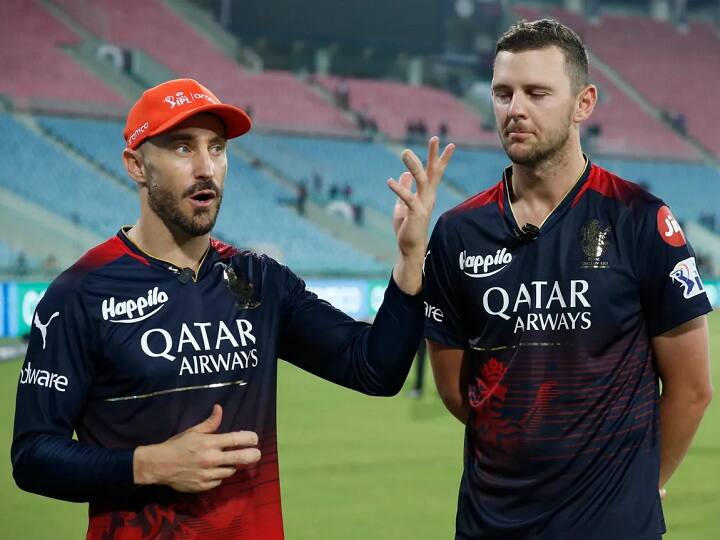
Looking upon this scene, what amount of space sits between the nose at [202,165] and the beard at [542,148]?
92 centimetres

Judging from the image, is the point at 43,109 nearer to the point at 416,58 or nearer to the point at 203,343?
the point at 416,58

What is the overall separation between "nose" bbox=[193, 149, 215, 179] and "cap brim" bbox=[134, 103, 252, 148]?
0.36 feet

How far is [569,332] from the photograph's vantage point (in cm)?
309

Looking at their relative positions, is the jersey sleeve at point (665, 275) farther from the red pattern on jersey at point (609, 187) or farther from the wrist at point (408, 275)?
the wrist at point (408, 275)

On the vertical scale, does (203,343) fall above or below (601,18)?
below

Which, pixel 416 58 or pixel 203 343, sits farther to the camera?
pixel 416 58

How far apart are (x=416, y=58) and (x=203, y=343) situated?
37365 mm

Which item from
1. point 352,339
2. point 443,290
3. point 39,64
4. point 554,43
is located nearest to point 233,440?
point 352,339

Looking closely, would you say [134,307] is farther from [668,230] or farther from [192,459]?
[668,230]

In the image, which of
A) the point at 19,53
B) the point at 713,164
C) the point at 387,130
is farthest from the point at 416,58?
the point at 19,53

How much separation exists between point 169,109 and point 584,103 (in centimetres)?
130

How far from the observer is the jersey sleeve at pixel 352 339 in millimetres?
2812

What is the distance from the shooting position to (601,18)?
4247 centimetres

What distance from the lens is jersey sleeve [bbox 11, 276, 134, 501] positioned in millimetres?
2535
